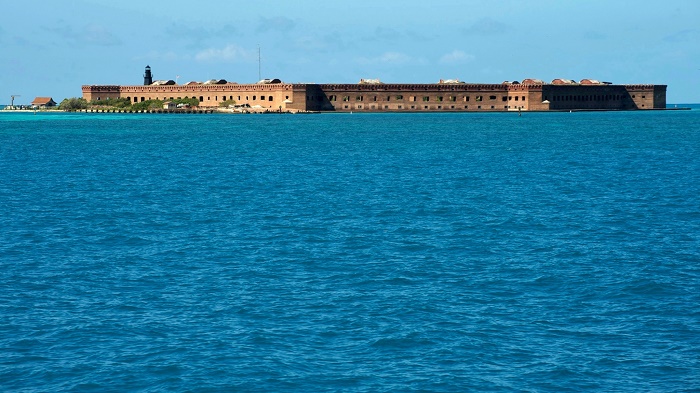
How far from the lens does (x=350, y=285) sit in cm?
1928

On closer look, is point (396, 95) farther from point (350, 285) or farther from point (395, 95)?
point (350, 285)

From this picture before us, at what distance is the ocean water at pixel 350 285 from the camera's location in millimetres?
14359

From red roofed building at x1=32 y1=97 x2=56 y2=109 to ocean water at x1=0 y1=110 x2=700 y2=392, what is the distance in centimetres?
14932

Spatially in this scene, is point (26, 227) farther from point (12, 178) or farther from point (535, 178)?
point (535, 178)

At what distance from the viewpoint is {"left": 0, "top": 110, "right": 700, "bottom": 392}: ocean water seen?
47.1 ft

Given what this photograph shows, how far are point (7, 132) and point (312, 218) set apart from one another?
70.0m

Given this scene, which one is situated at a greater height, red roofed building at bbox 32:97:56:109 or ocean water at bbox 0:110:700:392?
red roofed building at bbox 32:97:56:109

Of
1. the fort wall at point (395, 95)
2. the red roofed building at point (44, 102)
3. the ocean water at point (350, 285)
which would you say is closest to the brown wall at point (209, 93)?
the fort wall at point (395, 95)

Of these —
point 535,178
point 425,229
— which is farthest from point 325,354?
point 535,178

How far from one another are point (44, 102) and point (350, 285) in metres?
175

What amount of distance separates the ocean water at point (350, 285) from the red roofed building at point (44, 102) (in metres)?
149

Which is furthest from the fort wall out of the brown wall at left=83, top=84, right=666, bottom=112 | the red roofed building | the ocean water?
the ocean water

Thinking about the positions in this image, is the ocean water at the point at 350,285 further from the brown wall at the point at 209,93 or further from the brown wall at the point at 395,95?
the brown wall at the point at 209,93

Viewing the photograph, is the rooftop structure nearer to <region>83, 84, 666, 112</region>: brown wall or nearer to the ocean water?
<region>83, 84, 666, 112</region>: brown wall
